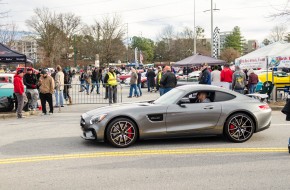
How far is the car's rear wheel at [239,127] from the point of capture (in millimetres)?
8078

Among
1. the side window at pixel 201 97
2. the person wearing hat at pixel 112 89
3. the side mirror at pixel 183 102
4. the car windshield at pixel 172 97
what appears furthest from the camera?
the person wearing hat at pixel 112 89

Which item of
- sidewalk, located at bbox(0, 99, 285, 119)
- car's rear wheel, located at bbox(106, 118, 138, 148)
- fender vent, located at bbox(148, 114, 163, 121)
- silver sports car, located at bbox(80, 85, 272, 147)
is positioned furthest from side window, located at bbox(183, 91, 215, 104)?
sidewalk, located at bbox(0, 99, 285, 119)

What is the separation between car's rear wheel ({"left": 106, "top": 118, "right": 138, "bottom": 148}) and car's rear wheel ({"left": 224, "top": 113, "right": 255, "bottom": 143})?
205 cm

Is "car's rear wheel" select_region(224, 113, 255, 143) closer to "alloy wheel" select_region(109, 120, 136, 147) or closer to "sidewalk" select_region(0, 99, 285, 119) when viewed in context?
"alloy wheel" select_region(109, 120, 136, 147)

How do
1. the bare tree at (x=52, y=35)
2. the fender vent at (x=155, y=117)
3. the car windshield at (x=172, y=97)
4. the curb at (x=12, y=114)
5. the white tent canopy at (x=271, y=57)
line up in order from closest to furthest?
the fender vent at (x=155, y=117)
the car windshield at (x=172, y=97)
the curb at (x=12, y=114)
the white tent canopy at (x=271, y=57)
the bare tree at (x=52, y=35)

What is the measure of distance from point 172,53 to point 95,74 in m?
61.1

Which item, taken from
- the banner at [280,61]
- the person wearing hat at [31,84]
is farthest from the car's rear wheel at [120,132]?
the banner at [280,61]

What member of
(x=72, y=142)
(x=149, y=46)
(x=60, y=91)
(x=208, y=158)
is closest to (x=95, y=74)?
(x=60, y=91)

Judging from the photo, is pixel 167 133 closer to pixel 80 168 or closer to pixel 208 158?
pixel 208 158

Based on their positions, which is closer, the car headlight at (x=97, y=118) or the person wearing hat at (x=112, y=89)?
the car headlight at (x=97, y=118)

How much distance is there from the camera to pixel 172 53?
3433 inches

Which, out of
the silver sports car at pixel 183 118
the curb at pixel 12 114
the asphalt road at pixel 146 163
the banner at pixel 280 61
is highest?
the banner at pixel 280 61

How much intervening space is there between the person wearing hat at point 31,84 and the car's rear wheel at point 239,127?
27.0ft

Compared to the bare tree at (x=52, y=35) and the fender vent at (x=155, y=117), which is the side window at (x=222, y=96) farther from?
the bare tree at (x=52, y=35)
